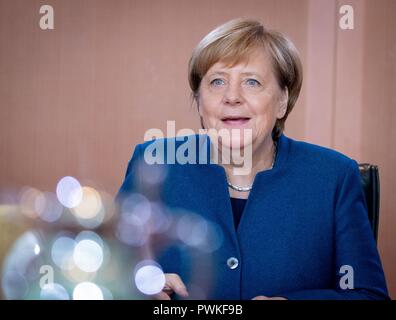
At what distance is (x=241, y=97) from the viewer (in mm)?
1042

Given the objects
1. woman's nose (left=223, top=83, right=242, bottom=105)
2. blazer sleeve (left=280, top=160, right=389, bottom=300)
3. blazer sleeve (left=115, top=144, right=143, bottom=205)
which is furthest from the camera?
blazer sleeve (left=115, top=144, right=143, bottom=205)

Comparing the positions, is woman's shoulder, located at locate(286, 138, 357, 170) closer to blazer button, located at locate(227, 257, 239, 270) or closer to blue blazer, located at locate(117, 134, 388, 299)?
blue blazer, located at locate(117, 134, 388, 299)

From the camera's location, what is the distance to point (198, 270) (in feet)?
3.16

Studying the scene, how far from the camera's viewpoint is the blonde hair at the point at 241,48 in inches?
40.9

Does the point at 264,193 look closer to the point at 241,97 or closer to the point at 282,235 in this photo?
the point at 282,235

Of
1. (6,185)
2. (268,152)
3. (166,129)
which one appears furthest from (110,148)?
(268,152)

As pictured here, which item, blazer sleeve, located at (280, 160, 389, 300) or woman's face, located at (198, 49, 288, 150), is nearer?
Result: blazer sleeve, located at (280, 160, 389, 300)

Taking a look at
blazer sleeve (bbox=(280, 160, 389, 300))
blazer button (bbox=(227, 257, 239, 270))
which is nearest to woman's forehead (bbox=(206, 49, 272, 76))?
blazer sleeve (bbox=(280, 160, 389, 300))

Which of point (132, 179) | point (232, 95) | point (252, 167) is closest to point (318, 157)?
point (252, 167)

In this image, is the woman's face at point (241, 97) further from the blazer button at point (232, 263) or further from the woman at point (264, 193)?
the blazer button at point (232, 263)

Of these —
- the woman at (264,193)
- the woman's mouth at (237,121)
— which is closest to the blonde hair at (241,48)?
the woman at (264,193)

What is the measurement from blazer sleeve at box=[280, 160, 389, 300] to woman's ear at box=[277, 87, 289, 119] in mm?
228

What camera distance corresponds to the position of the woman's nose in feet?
3.37

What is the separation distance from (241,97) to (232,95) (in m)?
0.03
